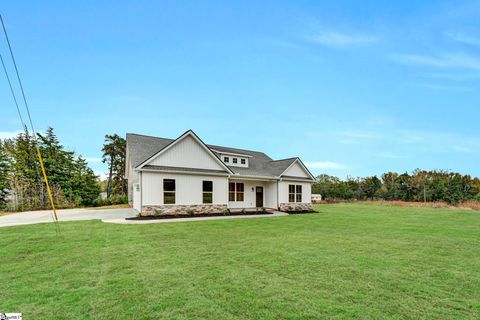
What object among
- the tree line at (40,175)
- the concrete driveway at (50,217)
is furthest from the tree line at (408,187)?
the tree line at (40,175)

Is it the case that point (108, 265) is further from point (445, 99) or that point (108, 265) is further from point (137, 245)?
point (445, 99)

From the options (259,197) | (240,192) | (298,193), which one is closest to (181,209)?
(240,192)

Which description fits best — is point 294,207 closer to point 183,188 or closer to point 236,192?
point 236,192

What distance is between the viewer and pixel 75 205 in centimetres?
2127

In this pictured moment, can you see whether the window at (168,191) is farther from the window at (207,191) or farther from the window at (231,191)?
the window at (231,191)

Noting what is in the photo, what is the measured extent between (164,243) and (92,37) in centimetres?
1080

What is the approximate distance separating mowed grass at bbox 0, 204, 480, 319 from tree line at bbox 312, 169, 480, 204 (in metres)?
29.3

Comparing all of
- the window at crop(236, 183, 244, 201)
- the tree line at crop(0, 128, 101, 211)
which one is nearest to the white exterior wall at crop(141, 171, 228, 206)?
the window at crop(236, 183, 244, 201)

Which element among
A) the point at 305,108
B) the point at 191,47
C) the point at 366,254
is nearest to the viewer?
the point at 366,254

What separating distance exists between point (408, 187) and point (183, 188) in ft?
123

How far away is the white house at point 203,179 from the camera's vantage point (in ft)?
45.1

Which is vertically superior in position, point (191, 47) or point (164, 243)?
point (191, 47)

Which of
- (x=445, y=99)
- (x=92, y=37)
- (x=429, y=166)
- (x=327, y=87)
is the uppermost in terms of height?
(x=92, y=37)

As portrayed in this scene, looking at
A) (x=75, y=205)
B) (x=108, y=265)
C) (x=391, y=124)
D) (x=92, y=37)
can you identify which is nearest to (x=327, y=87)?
(x=391, y=124)
